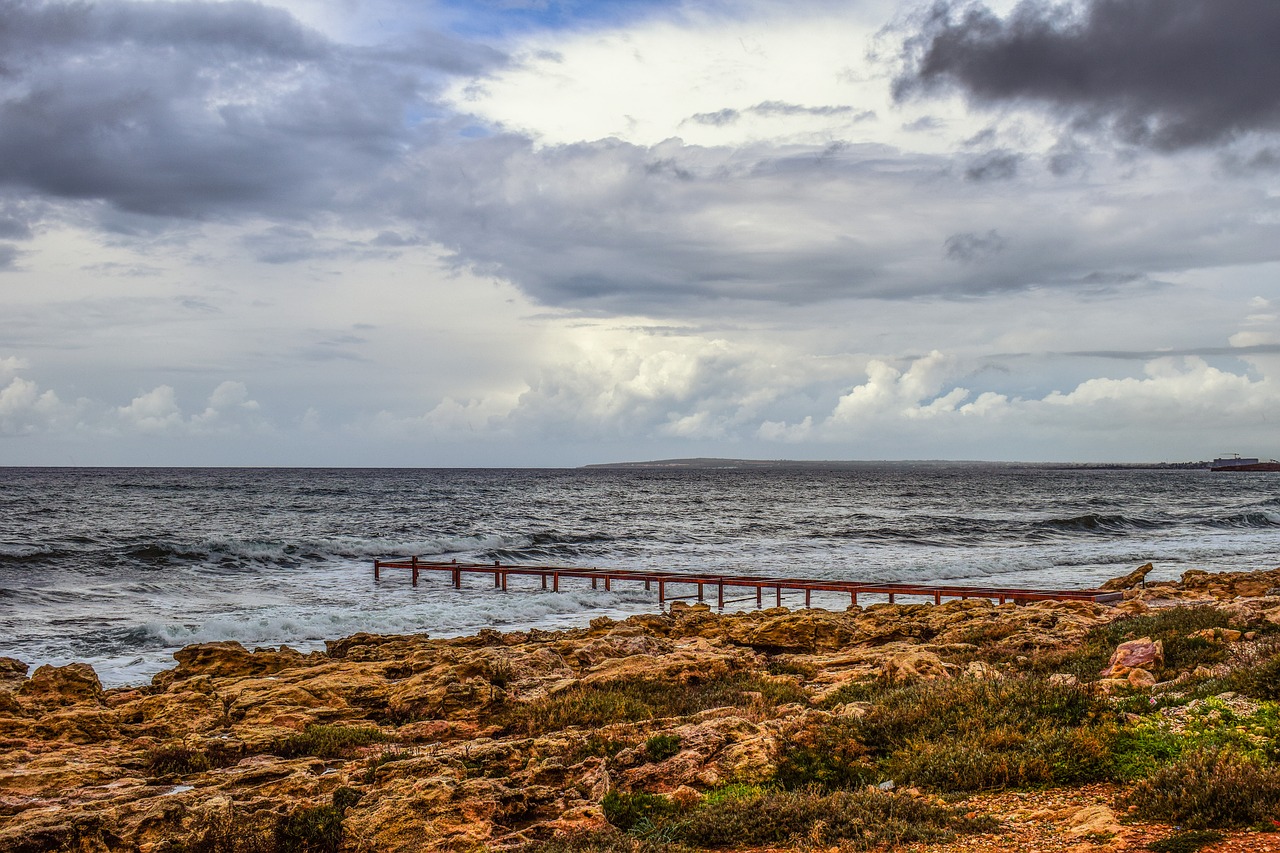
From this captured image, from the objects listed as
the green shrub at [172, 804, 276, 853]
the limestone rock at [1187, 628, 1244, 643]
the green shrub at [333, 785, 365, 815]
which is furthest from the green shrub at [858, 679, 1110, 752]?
the green shrub at [172, 804, 276, 853]

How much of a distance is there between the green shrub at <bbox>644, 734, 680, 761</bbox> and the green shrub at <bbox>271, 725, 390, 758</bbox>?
4.30 metres

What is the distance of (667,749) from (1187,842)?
4946 mm

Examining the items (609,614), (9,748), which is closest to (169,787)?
(9,748)

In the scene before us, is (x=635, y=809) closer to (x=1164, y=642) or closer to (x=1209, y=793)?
(x=1209, y=793)

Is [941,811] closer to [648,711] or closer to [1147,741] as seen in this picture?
[1147,741]

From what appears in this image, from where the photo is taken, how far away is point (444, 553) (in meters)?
50.2

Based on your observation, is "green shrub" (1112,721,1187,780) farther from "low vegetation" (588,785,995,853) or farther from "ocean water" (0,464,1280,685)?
"ocean water" (0,464,1280,685)

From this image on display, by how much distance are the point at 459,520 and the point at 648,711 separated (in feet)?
196

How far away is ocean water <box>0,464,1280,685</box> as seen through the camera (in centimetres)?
2666

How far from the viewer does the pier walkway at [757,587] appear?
Answer: 2702cm

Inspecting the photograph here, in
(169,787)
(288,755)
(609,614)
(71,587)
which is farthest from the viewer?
(71,587)

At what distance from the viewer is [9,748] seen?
469 inches

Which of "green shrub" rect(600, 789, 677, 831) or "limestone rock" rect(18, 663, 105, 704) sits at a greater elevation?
"green shrub" rect(600, 789, 677, 831)

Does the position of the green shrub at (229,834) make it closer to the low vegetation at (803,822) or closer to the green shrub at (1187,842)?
the low vegetation at (803,822)
